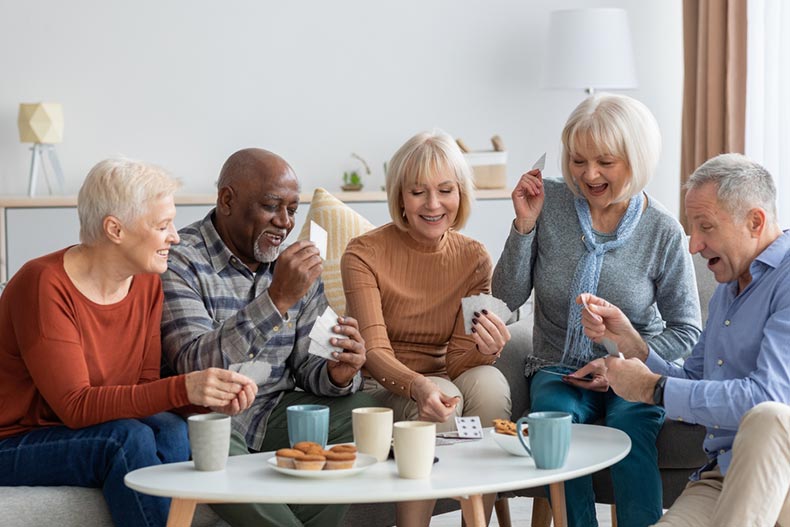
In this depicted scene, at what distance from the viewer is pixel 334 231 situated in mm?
3318

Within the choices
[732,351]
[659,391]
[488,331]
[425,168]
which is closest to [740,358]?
[732,351]

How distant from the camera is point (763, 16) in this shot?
458 cm

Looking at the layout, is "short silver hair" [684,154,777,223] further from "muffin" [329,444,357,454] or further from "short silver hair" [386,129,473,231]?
"muffin" [329,444,357,454]

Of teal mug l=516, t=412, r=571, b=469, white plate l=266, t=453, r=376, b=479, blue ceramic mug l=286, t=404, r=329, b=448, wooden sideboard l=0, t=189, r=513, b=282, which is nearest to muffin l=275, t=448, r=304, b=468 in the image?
white plate l=266, t=453, r=376, b=479

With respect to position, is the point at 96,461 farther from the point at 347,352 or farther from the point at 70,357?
the point at 347,352

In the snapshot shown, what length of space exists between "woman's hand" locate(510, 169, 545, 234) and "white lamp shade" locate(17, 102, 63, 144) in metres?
2.63

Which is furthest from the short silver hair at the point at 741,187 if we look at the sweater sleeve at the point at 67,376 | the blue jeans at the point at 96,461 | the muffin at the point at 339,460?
the blue jeans at the point at 96,461

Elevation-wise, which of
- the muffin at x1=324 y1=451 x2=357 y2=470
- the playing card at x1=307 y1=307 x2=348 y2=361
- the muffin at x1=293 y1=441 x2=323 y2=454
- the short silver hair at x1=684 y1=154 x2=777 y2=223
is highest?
the short silver hair at x1=684 y1=154 x2=777 y2=223

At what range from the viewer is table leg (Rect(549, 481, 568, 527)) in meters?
2.31

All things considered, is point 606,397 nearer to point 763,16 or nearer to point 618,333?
point 618,333

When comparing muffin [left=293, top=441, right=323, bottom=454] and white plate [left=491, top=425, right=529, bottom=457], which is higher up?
muffin [left=293, top=441, right=323, bottom=454]

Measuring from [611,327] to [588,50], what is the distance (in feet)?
8.77

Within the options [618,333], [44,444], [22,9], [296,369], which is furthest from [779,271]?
[22,9]

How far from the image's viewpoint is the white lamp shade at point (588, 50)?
491cm
